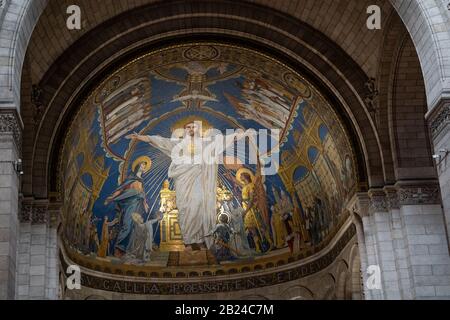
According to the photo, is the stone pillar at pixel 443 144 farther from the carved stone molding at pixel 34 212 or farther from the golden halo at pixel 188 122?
the golden halo at pixel 188 122

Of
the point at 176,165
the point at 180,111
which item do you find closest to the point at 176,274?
the point at 176,165

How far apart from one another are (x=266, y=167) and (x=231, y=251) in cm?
307

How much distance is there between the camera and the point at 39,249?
18.5 meters

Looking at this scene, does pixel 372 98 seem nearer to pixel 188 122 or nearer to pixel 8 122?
pixel 188 122

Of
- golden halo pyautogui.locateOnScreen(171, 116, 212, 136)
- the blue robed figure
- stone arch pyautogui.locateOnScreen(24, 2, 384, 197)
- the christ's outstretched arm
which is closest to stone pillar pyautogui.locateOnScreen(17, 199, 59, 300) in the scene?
stone arch pyautogui.locateOnScreen(24, 2, 384, 197)

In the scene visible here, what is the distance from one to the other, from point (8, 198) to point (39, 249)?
20.9 ft

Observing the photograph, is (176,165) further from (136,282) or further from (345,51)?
(345,51)

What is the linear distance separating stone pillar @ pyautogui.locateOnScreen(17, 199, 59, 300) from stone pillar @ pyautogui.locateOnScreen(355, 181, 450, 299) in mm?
7414

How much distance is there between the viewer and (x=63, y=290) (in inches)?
839

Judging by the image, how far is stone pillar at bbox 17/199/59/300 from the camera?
18172mm

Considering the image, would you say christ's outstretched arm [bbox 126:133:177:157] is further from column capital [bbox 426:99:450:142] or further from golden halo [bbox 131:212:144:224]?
column capital [bbox 426:99:450:142]

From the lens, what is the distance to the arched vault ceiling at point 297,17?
18.9m

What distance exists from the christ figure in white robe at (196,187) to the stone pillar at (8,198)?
13.4 metres

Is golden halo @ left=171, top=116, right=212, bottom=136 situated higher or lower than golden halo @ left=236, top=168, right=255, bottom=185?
higher
